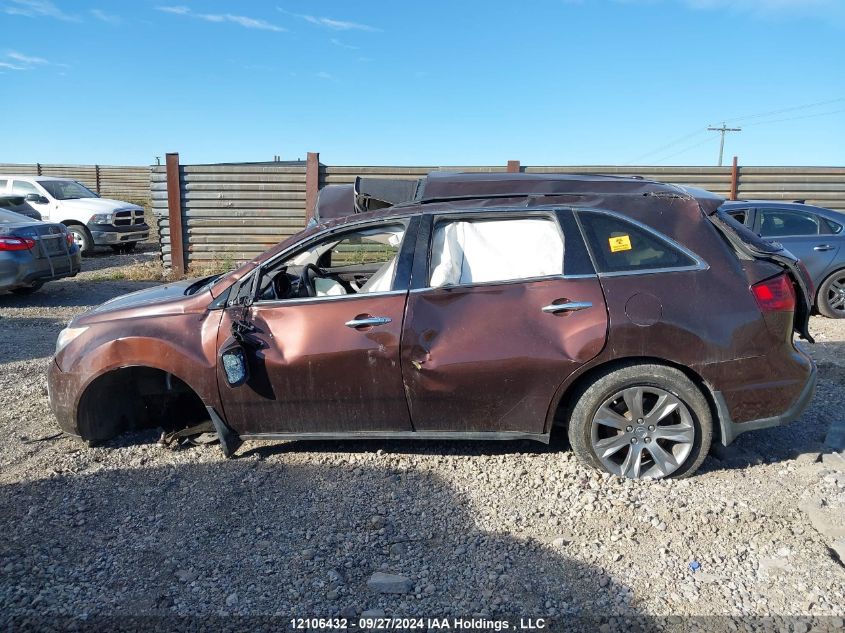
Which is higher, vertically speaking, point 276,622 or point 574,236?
point 574,236

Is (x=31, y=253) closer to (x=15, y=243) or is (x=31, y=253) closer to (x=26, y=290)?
(x=15, y=243)

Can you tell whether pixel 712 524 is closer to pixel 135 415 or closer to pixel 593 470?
pixel 593 470

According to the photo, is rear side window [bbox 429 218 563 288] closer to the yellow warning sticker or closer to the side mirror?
the yellow warning sticker

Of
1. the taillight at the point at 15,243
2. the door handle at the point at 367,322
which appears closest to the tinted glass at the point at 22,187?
the taillight at the point at 15,243

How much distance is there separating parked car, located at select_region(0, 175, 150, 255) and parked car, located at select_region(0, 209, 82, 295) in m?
5.27

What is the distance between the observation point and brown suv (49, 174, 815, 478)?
382cm

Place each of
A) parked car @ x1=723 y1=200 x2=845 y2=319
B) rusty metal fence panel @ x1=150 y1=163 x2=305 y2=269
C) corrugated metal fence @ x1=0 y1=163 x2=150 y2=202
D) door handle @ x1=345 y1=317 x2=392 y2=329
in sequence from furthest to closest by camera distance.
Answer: corrugated metal fence @ x1=0 y1=163 x2=150 y2=202, rusty metal fence panel @ x1=150 y1=163 x2=305 y2=269, parked car @ x1=723 y1=200 x2=845 y2=319, door handle @ x1=345 y1=317 x2=392 y2=329

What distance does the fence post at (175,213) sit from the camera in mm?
12648

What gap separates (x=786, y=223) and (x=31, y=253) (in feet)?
35.5

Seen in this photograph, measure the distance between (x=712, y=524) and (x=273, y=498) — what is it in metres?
2.44

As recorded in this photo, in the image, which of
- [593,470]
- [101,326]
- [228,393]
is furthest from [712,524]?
[101,326]

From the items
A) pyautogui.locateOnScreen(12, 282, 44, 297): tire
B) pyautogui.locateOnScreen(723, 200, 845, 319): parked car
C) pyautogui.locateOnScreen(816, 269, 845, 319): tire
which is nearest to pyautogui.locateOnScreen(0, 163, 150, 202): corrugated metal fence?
pyautogui.locateOnScreen(12, 282, 44, 297): tire

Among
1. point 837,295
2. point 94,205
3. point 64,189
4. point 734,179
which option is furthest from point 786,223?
point 64,189

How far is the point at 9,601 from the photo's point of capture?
9.78 ft
